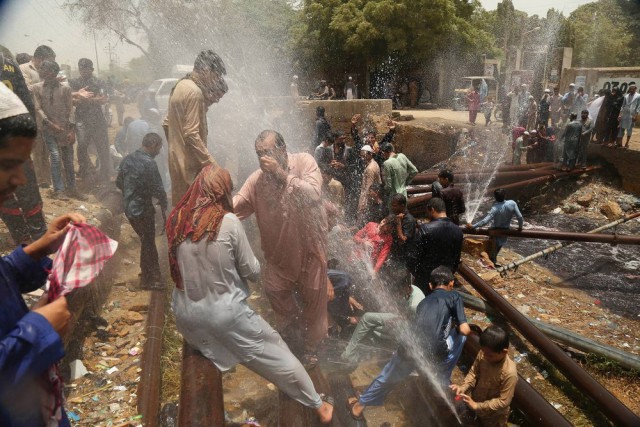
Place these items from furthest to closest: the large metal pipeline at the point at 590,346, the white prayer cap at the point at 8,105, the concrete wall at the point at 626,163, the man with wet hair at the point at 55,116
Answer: the concrete wall at the point at 626,163, the man with wet hair at the point at 55,116, the large metal pipeline at the point at 590,346, the white prayer cap at the point at 8,105

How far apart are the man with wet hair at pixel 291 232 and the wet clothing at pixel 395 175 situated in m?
3.27

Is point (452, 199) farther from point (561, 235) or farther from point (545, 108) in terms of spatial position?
point (545, 108)

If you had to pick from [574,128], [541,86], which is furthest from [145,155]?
[541,86]

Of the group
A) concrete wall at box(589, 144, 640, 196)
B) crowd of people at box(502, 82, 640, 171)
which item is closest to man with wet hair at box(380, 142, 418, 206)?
crowd of people at box(502, 82, 640, 171)

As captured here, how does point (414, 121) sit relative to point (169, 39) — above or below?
below

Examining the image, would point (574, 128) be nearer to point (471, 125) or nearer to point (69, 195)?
point (471, 125)

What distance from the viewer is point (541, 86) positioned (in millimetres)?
23125

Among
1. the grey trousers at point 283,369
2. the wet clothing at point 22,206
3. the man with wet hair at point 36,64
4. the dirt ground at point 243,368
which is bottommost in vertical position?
the dirt ground at point 243,368

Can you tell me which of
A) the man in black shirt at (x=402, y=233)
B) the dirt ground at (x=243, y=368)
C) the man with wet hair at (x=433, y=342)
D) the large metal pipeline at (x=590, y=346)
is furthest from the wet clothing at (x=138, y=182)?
the large metal pipeline at (x=590, y=346)

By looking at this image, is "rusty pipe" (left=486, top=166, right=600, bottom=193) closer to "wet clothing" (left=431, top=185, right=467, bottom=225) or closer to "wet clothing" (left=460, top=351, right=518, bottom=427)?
"wet clothing" (left=431, top=185, right=467, bottom=225)

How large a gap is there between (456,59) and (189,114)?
25.3m

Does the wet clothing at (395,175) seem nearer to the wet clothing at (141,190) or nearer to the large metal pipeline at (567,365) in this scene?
the large metal pipeline at (567,365)

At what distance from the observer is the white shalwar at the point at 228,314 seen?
257 centimetres

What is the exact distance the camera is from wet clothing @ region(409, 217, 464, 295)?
4.40m
